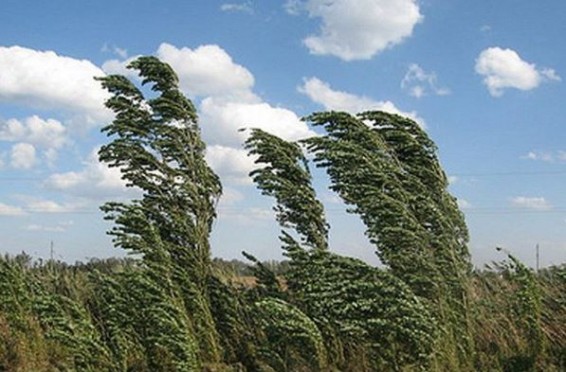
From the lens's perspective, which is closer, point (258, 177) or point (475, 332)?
point (475, 332)

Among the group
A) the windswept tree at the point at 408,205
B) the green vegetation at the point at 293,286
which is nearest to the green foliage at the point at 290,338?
the green vegetation at the point at 293,286

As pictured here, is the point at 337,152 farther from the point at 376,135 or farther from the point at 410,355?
the point at 410,355

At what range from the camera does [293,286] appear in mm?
10945

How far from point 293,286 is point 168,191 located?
99.4 inches

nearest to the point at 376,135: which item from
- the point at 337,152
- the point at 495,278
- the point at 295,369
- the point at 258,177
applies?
the point at 337,152

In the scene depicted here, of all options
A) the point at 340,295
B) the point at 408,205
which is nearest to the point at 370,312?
the point at 340,295

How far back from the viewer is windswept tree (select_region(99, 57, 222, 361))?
428 inches

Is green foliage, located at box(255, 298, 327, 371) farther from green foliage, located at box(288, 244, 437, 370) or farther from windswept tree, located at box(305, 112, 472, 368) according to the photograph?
windswept tree, located at box(305, 112, 472, 368)

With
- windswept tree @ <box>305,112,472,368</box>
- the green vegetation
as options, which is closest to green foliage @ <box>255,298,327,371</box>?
the green vegetation

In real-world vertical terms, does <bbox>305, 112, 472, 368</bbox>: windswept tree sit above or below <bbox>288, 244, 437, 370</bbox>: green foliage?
above

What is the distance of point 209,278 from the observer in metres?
11.4

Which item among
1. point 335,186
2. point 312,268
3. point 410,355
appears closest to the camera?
point 410,355

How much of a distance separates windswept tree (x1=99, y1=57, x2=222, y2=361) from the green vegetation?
0.07 ft

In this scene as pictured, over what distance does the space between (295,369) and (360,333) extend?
3.38 feet
